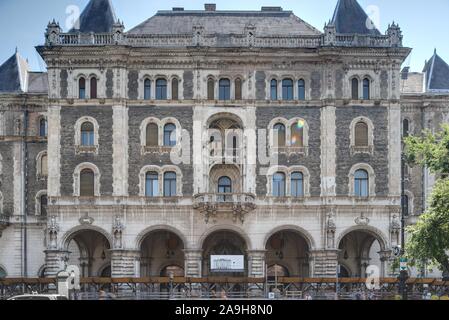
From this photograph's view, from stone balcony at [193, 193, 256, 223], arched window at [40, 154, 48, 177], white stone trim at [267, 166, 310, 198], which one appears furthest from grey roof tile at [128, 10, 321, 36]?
arched window at [40, 154, 48, 177]

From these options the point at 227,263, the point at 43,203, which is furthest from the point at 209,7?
the point at 43,203

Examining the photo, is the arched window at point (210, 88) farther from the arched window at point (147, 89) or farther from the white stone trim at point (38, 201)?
the white stone trim at point (38, 201)

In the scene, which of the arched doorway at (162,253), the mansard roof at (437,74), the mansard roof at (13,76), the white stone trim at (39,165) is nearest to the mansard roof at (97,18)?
the mansard roof at (13,76)

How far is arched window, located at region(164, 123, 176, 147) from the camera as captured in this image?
2094 inches

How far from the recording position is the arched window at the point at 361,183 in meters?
53.1

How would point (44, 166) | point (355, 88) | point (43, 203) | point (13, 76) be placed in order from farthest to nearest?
point (13, 76) → point (44, 166) → point (43, 203) → point (355, 88)

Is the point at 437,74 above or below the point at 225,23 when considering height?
below

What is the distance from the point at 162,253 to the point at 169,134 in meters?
9.42

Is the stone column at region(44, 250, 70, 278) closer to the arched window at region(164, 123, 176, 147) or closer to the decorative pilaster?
the arched window at region(164, 123, 176, 147)

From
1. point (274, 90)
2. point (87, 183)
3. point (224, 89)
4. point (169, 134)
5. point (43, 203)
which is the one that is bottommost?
point (43, 203)

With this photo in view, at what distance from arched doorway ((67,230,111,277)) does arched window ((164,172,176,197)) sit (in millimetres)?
7100

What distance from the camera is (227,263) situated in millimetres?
52844

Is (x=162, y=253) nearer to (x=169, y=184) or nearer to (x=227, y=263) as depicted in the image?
(x=227, y=263)

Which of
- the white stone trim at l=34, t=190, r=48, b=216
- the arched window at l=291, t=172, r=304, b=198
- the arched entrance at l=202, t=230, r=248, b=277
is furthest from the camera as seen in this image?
the white stone trim at l=34, t=190, r=48, b=216
